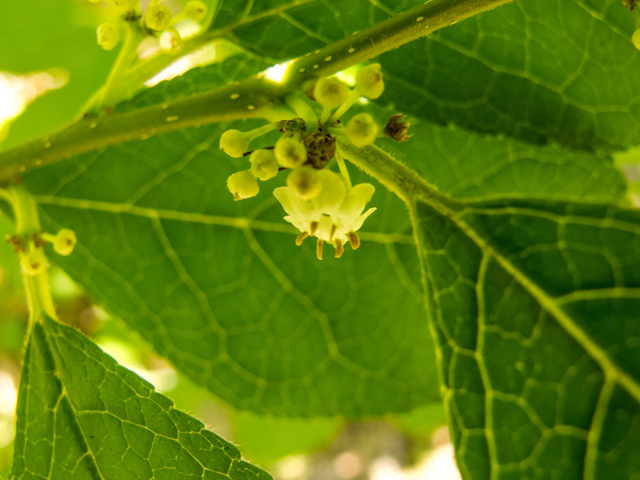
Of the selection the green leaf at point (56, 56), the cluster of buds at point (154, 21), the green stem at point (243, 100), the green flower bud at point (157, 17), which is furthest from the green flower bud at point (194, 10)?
the green leaf at point (56, 56)

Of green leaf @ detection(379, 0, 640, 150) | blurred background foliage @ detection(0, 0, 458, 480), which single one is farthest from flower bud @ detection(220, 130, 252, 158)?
blurred background foliage @ detection(0, 0, 458, 480)

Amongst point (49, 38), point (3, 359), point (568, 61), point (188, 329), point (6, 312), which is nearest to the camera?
point (568, 61)

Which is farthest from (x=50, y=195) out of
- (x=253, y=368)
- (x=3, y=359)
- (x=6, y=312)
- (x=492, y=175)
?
(x=3, y=359)

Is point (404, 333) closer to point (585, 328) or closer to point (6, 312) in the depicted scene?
point (585, 328)

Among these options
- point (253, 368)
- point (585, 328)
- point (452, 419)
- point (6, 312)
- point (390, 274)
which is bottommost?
point (452, 419)

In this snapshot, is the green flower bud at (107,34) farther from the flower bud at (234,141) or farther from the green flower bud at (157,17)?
the flower bud at (234,141)
